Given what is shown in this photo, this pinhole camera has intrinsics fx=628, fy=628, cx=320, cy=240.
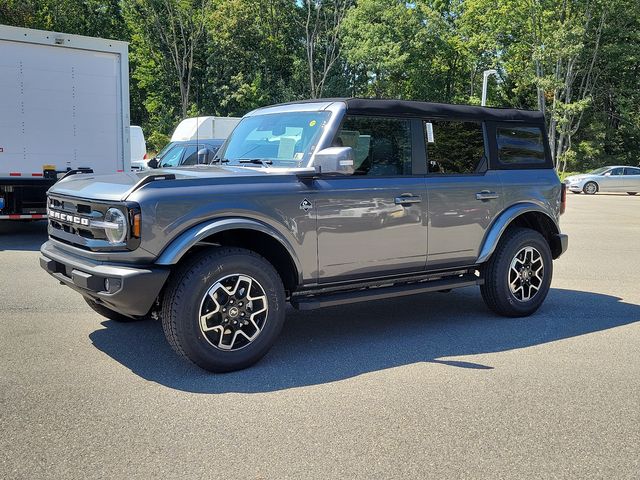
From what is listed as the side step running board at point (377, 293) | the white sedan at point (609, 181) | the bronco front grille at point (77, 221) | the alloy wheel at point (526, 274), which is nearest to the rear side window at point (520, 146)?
the alloy wheel at point (526, 274)

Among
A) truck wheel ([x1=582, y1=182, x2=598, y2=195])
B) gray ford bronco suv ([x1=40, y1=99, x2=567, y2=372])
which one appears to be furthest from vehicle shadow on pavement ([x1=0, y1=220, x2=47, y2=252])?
truck wheel ([x1=582, y1=182, x2=598, y2=195])

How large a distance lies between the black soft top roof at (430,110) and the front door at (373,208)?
8 centimetres

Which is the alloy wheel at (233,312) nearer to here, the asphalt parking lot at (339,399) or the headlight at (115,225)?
the asphalt parking lot at (339,399)

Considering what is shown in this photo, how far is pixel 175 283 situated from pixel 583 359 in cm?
323

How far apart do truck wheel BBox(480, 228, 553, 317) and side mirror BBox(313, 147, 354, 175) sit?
212 centimetres

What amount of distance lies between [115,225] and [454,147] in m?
3.22

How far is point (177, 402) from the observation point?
4004 mm

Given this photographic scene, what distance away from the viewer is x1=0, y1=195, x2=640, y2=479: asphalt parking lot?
3.26m

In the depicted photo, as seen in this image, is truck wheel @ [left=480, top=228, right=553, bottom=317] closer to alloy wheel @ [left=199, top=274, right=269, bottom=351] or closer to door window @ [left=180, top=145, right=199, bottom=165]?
alloy wheel @ [left=199, top=274, right=269, bottom=351]

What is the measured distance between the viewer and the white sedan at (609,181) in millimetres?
29062

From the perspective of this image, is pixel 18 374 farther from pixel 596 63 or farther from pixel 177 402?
pixel 596 63

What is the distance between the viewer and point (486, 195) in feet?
19.4

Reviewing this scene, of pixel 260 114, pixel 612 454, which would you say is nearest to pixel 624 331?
pixel 612 454

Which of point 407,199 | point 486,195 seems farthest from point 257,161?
point 486,195
